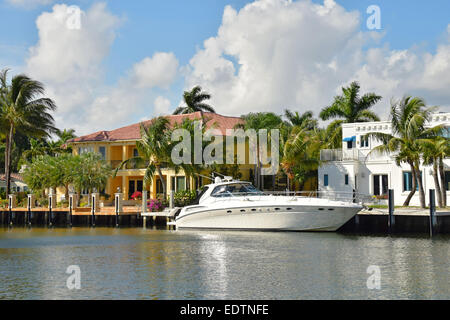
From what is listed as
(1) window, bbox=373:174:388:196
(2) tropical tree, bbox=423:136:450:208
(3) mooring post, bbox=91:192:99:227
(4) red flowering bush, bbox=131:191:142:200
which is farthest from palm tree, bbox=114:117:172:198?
(2) tropical tree, bbox=423:136:450:208

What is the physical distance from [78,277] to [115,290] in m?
2.30

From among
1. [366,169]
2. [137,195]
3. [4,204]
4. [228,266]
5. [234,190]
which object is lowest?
[228,266]

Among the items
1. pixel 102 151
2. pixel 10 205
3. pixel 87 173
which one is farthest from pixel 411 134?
pixel 10 205

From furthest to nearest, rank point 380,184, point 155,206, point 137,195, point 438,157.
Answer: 1. point 137,195
2. point 380,184
3. point 155,206
4. point 438,157

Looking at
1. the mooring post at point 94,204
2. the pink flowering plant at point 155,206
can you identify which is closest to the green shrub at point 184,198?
the pink flowering plant at point 155,206

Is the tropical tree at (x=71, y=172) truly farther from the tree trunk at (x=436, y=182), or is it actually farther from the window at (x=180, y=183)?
the tree trunk at (x=436, y=182)

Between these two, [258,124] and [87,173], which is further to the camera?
[87,173]

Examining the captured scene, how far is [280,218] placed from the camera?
1292 inches

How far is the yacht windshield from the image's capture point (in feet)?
113

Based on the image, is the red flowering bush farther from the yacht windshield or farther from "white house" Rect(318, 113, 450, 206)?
"white house" Rect(318, 113, 450, 206)

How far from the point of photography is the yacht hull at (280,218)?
3219 cm

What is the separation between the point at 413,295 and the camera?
17.4 metres

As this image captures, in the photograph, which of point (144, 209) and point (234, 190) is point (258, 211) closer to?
point (234, 190)

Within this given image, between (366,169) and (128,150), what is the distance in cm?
2211
